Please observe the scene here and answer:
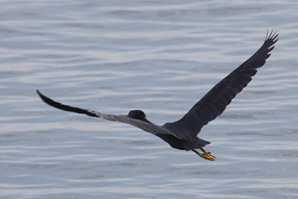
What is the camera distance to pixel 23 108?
1338cm

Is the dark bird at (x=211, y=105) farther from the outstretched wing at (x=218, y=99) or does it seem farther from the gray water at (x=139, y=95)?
the gray water at (x=139, y=95)

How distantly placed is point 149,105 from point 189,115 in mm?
4120

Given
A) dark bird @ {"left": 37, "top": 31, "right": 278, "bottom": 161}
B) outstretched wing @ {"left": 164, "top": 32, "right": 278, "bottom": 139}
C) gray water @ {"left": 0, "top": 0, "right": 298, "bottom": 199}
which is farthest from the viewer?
gray water @ {"left": 0, "top": 0, "right": 298, "bottom": 199}

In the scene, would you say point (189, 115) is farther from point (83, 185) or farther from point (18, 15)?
point (18, 15)

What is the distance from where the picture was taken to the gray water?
11227mm

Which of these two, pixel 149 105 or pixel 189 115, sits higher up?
pixel 149 105

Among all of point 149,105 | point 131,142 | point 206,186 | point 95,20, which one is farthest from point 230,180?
point 95,20

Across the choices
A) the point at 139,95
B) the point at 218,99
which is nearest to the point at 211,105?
the point at 218,99

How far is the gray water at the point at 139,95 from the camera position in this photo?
11.2 metres

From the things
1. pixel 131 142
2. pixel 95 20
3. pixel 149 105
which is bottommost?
pixel 131 142

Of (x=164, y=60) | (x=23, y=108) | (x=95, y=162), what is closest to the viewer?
(x=95, y=162)

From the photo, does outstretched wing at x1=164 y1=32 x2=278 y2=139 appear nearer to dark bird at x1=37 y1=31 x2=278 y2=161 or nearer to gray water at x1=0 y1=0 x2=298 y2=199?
dark bird at x1=37 y1=31 x2=278 y2=161

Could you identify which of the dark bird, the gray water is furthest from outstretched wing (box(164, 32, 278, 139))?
the gray water

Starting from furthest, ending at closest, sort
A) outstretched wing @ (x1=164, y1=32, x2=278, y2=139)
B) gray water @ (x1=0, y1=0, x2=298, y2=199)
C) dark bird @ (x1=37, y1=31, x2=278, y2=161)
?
gray water @ (x1=0, y1=0, x2=298, y2=199) < outstretched wing @ (x1=164, y1=32, x2=278, y2=139) < dark bird @ (x1=37, y1=31, x2=278, y2=161)
